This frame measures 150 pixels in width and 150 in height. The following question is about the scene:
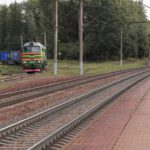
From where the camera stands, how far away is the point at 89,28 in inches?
4168

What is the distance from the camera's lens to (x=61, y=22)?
122 m

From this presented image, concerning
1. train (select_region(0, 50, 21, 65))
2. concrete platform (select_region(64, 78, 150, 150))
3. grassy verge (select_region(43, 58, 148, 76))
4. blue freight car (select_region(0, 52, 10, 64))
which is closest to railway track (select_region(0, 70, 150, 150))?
concrete platform (select_region(64, 78, 150, 150))

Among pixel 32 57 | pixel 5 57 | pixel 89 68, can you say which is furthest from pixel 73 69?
pixel 5 57

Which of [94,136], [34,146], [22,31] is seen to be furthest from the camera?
[22,31]

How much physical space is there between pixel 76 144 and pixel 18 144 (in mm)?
1353

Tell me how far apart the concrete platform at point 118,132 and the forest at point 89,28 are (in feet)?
226

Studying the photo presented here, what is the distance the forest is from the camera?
104 meters

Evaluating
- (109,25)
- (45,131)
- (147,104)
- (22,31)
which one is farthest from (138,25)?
(45,131)

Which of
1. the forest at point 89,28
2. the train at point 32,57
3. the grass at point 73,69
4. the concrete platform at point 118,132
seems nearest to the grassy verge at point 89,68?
the grass at point 73,69

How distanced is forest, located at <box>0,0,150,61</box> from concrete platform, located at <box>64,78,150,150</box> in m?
68.9

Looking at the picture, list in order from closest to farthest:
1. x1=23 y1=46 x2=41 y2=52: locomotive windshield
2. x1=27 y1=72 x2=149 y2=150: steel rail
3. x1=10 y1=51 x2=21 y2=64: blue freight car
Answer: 1. x1=27 y1=72 x2=149 y2=150: steel rail
2. x1=23 y1=46 x2=41 y2=52: locomotive windshield
3. x1=10 y1=51 x2=21 y2=64: blue freight car

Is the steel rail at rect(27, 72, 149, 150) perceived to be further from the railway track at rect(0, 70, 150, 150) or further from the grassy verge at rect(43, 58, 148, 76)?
the grassy verge at rect(43, 58, 148, 76)

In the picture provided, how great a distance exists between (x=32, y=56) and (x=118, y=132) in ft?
126

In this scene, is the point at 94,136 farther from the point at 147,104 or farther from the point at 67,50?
the point at 67,50
